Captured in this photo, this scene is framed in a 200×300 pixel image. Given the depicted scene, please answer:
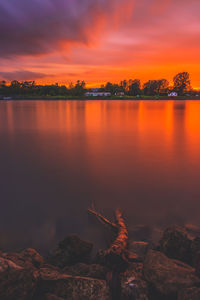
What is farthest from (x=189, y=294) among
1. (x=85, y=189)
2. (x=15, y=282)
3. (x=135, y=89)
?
(x=135, y=89)

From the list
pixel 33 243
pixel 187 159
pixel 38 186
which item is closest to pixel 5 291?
pixel 33 243

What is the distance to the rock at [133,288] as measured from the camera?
307cm

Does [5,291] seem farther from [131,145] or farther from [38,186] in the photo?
[131,145]

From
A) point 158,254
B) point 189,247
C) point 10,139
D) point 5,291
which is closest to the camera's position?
point 5,291

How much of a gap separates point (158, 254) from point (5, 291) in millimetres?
2426

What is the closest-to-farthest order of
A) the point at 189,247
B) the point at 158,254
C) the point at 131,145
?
the point at 158,254 → the point at 189,247 → the point at 131,145

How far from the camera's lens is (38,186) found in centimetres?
784

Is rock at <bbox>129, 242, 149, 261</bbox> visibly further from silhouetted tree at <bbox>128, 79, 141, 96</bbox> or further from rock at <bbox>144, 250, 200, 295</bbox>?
silhouetted tree at <bbox>128, 79, 141, 96</bbox>

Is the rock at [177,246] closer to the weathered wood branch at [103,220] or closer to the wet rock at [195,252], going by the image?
the wet rock at [195,252]

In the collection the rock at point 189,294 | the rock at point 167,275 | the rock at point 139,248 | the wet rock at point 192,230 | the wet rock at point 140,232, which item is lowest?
the wet rock at point 140,232

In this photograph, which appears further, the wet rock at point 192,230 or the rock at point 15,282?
the wet rock at point 192,230

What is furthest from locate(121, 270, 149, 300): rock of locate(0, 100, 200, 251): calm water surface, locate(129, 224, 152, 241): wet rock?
locate(0, 100, 200, 251): calm water surface

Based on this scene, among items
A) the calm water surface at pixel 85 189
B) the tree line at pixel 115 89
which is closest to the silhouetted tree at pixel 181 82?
the tree line at pixel 115 89

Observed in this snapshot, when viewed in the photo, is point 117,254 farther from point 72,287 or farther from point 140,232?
point 140,232
